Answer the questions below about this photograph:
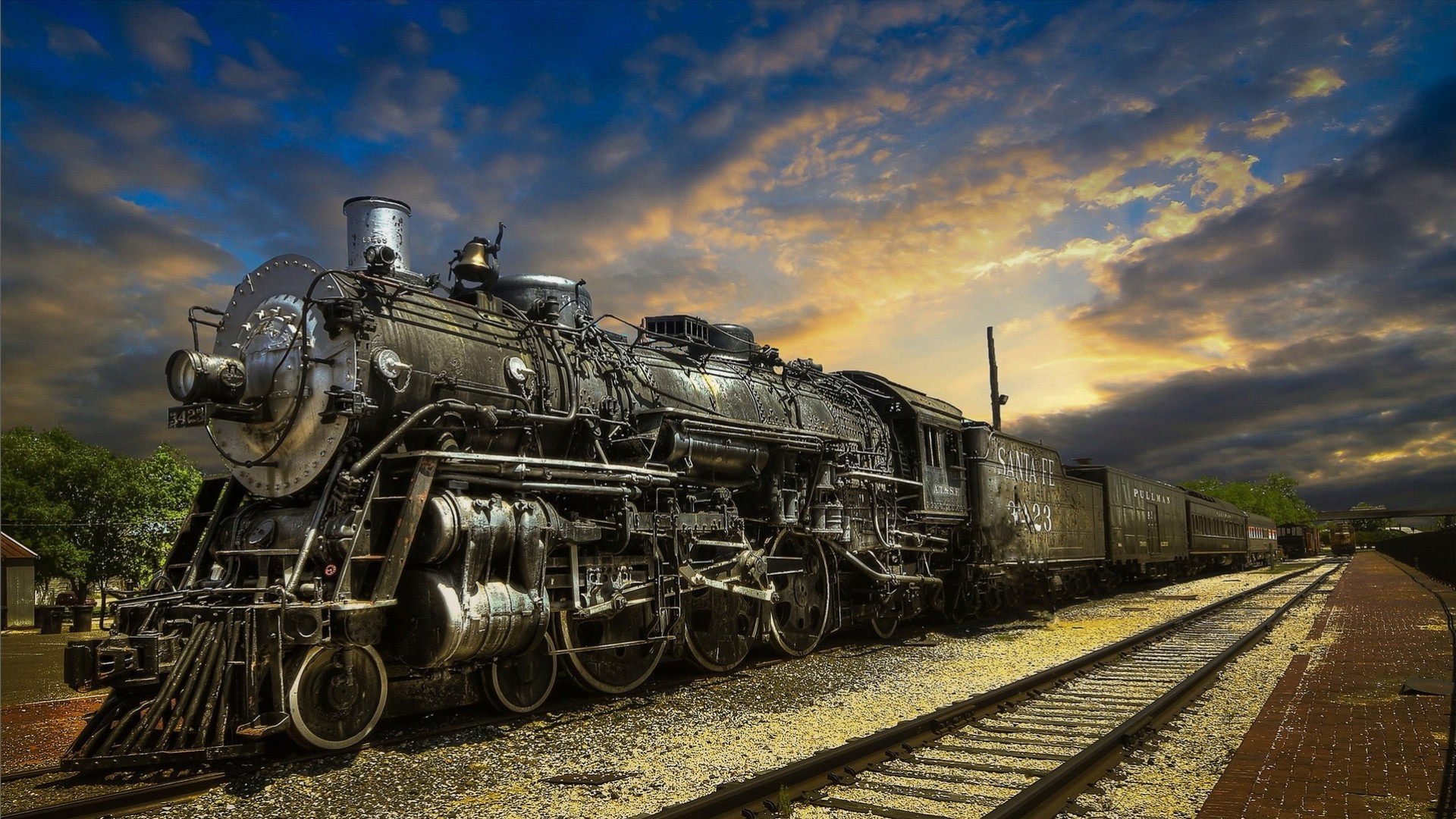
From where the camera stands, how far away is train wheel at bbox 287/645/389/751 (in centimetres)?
605

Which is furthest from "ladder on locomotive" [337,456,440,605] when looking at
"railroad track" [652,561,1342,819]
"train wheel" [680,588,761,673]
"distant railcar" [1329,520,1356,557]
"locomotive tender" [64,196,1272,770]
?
"distant railcar" [1329,520,1356,557]

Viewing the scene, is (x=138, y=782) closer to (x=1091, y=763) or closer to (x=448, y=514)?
(x=448, y=514)

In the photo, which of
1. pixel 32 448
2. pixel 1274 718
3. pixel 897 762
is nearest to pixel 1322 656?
pixel 1274 718

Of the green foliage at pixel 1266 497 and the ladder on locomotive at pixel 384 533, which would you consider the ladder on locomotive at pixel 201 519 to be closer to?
the ladder on locomotive at pixel 384 533

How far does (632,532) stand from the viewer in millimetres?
8477

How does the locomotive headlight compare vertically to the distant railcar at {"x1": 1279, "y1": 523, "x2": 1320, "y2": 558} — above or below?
above

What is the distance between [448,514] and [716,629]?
3980 millimetres

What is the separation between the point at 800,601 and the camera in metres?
11.3

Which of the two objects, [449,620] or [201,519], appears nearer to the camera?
[449,620]

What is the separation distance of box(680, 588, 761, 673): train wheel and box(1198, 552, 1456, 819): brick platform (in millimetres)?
5055

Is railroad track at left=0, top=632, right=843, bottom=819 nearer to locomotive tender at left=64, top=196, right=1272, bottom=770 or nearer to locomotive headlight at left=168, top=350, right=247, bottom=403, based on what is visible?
locomotive tender at left=64, top=196, right=1272, bottom=770

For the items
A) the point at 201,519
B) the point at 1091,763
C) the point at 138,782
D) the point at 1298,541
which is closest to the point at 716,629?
the point at 1091,763

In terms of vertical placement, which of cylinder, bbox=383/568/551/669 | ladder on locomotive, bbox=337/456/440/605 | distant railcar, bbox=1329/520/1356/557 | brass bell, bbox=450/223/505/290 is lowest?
distant railcar, bbox=1329/520/1356/557

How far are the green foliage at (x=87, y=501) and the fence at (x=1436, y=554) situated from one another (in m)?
44.0
